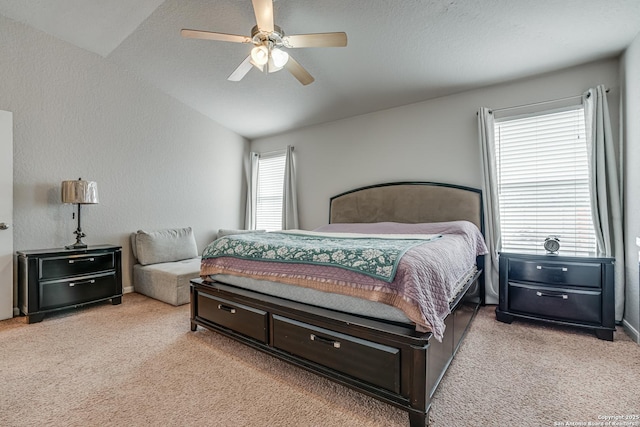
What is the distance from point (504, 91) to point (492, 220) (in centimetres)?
150

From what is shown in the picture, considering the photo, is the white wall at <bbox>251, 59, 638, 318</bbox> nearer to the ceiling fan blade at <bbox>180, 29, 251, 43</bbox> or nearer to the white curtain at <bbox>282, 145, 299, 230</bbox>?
the white curtain at <bbox>282, 145, 299, 230</bbox>

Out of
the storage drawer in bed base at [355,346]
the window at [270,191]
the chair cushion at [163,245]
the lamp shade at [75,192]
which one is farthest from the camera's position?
the window at [270,191]

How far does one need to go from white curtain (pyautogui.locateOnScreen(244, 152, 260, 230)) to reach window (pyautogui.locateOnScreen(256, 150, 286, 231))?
2.3 inches

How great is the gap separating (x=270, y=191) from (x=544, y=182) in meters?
4.10

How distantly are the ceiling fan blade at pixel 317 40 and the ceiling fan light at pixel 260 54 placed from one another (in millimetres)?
A: 179

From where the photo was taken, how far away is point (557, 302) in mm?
2619

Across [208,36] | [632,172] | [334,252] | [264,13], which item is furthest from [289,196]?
[632,172]

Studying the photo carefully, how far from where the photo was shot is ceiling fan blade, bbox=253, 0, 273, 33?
205 cm

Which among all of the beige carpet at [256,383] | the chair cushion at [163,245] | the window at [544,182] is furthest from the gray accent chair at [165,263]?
the window at [544,182]

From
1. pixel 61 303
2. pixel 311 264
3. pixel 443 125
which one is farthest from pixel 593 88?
pixel 61 303

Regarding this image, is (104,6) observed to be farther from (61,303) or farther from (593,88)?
(593,88)

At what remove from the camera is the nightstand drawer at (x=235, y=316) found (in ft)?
6.86

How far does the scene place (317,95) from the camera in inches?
157

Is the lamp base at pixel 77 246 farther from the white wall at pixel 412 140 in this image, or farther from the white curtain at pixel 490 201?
the white curtain at pixel 490 201
